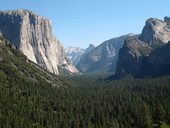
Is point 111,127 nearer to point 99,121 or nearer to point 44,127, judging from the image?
point 99,121

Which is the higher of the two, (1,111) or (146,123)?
(1,111)

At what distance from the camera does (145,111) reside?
188 meters

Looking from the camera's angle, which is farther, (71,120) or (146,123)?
(71,120)

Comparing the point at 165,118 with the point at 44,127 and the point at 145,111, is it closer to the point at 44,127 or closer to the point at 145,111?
the point at 145,111

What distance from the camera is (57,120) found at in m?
197

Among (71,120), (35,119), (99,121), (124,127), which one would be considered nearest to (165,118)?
(124,127)

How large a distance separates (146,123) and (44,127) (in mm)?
50871

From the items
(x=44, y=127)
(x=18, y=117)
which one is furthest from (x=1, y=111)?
(x=44, y=127)

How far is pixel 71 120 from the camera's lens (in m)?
197

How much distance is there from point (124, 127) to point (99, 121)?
17859 mm

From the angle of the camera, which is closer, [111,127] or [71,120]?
[111,127]

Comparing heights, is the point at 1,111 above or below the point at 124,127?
above

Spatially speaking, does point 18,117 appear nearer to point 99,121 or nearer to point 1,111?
point 1,111

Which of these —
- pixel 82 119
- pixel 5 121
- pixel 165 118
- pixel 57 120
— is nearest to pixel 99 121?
pixel 82 119
